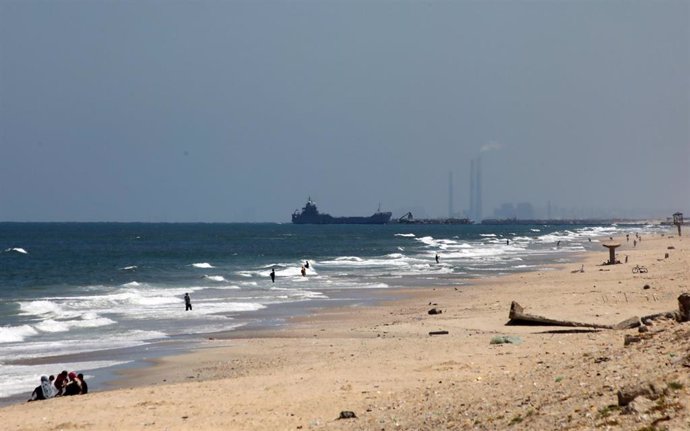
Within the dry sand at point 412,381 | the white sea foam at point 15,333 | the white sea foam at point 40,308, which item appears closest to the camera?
the dry sand at point 412,381

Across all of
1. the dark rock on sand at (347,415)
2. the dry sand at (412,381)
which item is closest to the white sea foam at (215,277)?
the dry sand at (412,381)

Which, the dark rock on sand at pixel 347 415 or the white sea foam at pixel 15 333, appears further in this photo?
the white sea foam at pixel 15 333

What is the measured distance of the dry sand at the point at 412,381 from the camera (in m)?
11.4

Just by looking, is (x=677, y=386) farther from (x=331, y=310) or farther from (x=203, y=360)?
(x=331, y=310)

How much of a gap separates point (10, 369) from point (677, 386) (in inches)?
687

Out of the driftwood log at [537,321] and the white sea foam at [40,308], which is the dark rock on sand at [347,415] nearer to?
the driftwood log at [537,321]

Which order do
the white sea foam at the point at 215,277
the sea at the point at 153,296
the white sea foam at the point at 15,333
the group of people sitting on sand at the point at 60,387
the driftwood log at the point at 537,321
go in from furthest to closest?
the white sea foam at the point at 215,277, the white sea foam at the point at 15,333, the sea at the point at 153,296, the driftwood log at the point at 537,321, the group of people sitting on sand at the point at 60,387

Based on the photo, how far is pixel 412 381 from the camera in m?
16.5

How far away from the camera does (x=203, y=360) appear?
23.2 metres

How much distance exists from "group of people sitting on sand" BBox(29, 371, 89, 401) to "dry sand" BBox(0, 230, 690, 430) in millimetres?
556

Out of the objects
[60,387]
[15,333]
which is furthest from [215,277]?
[60,387]

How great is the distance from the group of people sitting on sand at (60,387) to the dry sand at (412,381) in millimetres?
556

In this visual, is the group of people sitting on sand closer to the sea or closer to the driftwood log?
the sea

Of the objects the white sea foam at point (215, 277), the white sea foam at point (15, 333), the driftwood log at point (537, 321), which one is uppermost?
the driftwood log at point (537, 321)
